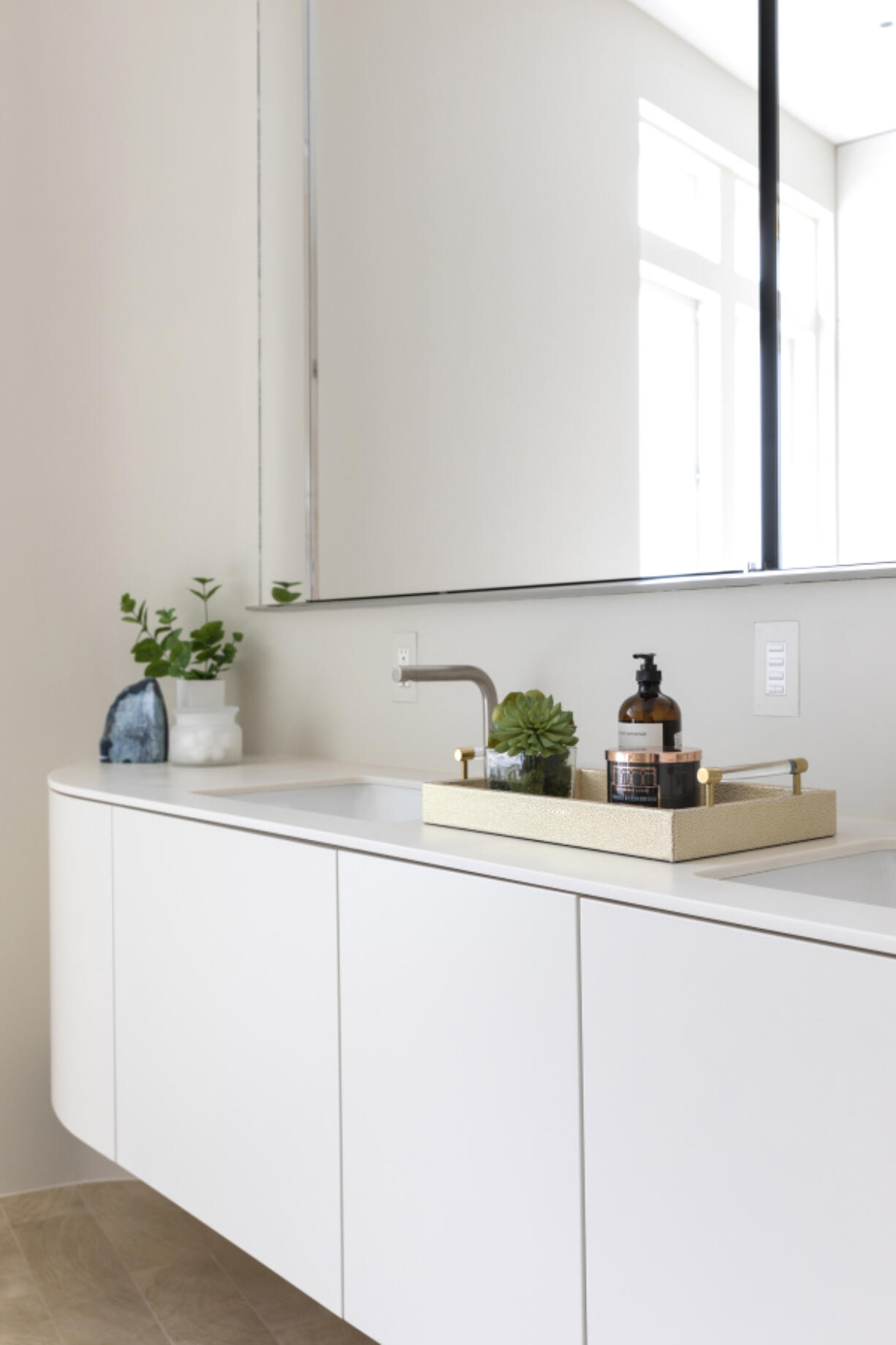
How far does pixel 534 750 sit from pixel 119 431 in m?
1.39

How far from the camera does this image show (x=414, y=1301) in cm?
117

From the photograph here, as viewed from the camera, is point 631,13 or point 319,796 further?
point 319,796

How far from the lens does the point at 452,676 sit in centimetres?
159

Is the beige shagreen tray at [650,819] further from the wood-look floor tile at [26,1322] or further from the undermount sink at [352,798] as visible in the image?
the wood-look floor tile at [26,1322]

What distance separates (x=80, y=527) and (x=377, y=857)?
1.35m

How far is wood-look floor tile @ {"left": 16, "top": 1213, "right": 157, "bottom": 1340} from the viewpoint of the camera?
5.99 ft

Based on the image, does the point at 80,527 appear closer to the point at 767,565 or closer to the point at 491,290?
the point at 491,290

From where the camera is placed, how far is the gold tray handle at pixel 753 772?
1.12m

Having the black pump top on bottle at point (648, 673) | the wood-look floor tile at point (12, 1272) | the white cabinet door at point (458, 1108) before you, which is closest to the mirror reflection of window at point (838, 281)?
the black pump top on bottle at point (648, 673)

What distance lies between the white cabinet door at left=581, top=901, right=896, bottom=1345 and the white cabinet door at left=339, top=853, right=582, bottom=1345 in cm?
4

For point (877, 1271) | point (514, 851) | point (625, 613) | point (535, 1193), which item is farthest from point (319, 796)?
point (877, 1271)

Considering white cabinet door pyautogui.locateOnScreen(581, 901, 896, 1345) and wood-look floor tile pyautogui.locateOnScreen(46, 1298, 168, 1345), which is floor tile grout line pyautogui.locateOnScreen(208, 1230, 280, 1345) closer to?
wood-look floor tile pyautogui.locateOnScreen(46, 1298, 168, 1345)

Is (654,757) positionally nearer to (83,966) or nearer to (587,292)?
(587,292)

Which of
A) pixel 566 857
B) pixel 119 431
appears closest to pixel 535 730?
pixel 566 857
